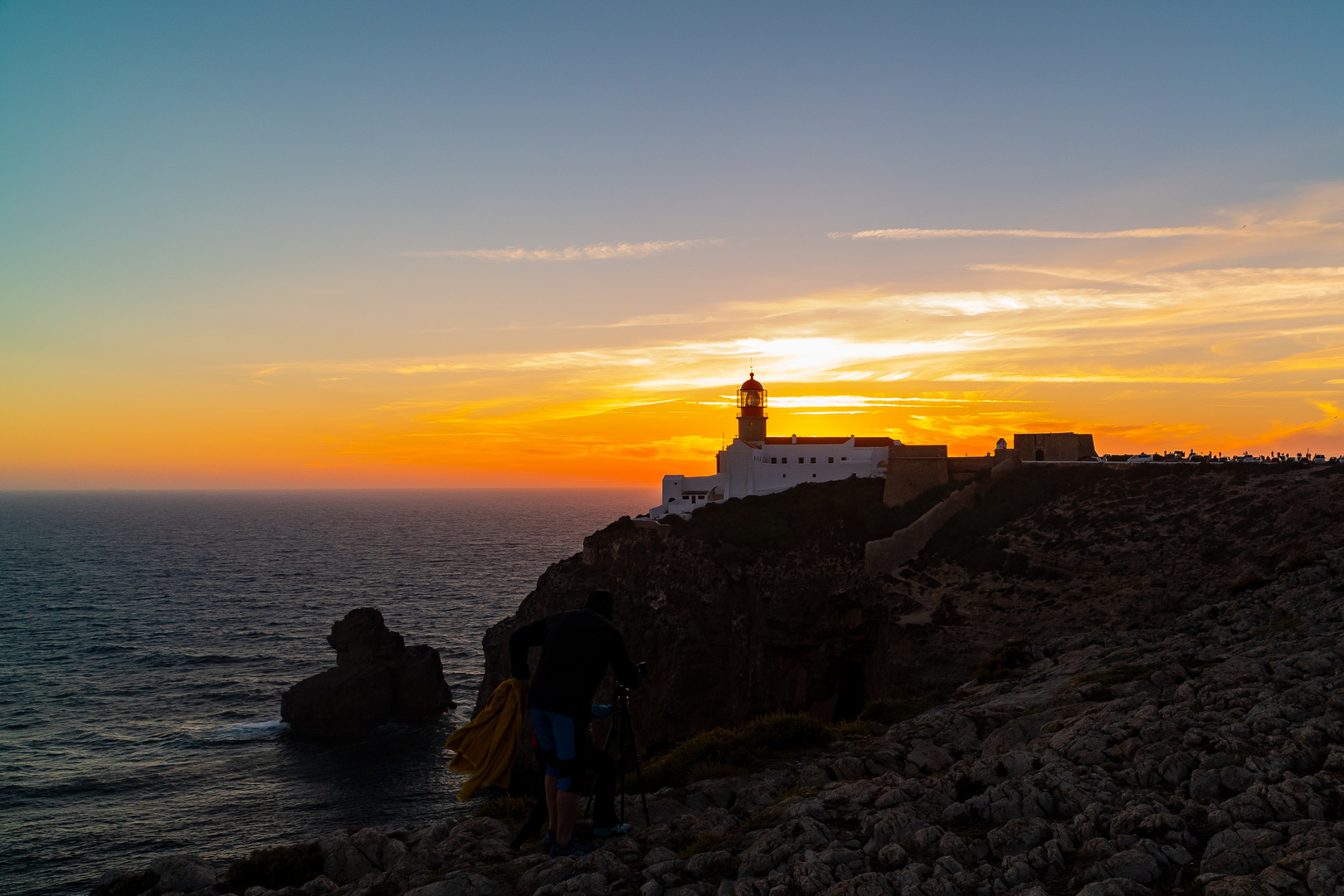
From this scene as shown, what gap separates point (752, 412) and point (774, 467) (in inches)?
350

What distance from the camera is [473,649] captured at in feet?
182

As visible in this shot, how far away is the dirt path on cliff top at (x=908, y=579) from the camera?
94.9 ft

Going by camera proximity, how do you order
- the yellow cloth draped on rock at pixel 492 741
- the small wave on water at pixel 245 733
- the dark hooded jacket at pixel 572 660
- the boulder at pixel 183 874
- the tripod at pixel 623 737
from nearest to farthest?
the dark hooded jacket at pixel 572 660 < the tripod at pixel 623 737 < the boulder at pixel 183 874 < the yellow cloth draped on rock at pixel 492 741 < the small wave on water at pixel 245 733

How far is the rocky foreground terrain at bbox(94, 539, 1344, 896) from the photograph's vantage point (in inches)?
201

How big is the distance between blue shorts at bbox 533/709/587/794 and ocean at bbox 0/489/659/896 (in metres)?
21.4

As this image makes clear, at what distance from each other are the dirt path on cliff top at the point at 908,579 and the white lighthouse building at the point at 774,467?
24.0ft

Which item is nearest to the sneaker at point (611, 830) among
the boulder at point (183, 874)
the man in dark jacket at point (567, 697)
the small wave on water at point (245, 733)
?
the man in dark jacket at point (567, 697)

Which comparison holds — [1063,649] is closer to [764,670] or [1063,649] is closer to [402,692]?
[764,670]

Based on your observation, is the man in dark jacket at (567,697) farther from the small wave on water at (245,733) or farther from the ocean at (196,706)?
the small wave on water at (245,733)

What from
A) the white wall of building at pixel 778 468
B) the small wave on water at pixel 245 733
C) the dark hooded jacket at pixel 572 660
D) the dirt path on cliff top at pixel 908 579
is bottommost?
the small wave on water at pixel 245 733

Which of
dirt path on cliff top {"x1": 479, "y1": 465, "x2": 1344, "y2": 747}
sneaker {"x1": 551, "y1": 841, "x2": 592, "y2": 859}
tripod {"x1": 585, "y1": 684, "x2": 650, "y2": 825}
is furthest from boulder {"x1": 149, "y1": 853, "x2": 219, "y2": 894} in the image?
dirt path on cliff top {"x1": 479, "y1": 465, "x2": 1344, "y2": 747}

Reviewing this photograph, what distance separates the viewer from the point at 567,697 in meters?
6.76

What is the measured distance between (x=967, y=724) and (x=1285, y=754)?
4.15m

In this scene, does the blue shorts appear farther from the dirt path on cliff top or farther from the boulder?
the dirt path on cliff top
